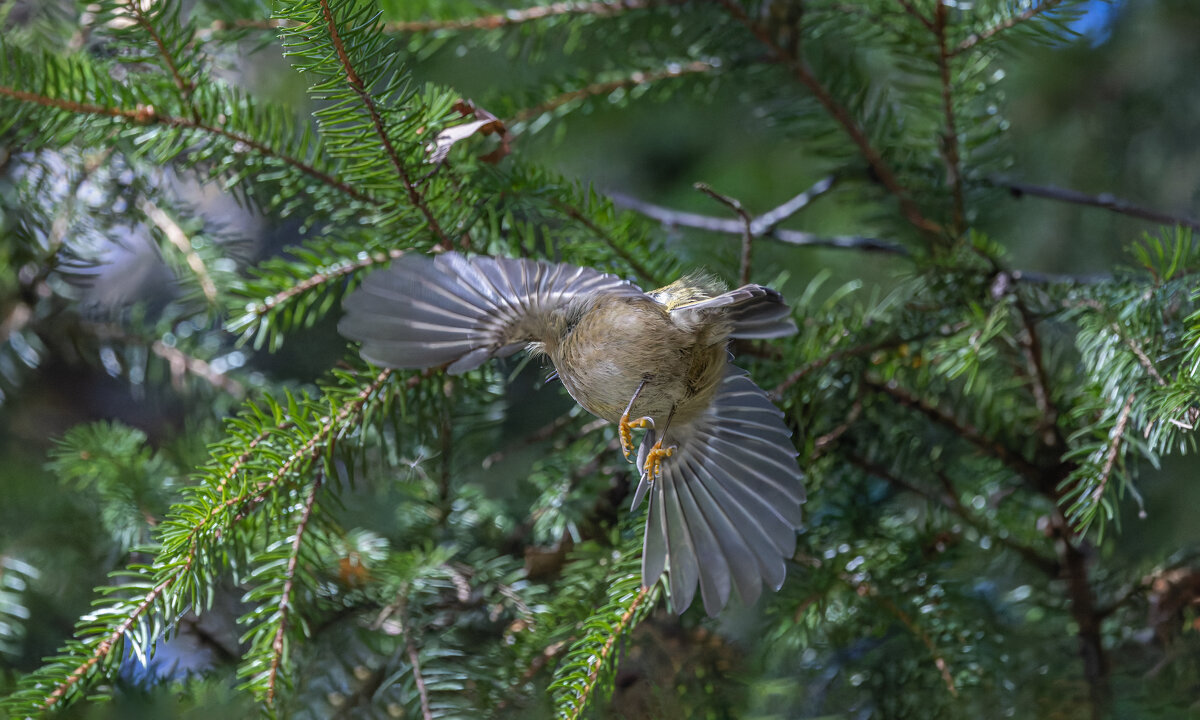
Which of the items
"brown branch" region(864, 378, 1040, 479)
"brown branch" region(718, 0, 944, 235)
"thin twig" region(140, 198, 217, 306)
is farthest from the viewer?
"thin twig" region(140, 198, 217, 306)

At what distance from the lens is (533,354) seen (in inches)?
32.6

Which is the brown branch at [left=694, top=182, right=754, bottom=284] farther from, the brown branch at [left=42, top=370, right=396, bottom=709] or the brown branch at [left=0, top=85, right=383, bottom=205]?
the brown branch at [left=42, top=370, right=396, bottom=709]

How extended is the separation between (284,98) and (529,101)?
103 centimetres

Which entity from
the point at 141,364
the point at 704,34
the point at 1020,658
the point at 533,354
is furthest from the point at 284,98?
the point at 1020,658

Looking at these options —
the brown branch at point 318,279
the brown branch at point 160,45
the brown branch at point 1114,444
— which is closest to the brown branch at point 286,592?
the brown branch at point 318,279

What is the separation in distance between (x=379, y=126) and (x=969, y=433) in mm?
601

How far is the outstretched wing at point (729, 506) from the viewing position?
72 centimetres

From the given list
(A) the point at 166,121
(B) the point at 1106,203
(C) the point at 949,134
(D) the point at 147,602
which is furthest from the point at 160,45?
(B) the point at 1106,203

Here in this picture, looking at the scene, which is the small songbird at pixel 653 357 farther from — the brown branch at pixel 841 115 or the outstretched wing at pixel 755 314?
the brown branch at pixel 841 115

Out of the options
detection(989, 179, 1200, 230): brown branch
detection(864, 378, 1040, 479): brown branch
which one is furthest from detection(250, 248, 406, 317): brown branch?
detection(989, 179, 1200, 230): brown branch

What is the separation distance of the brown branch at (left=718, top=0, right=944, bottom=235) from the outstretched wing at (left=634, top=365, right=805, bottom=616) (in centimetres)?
35

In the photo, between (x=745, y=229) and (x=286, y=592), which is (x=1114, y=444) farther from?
(x=286, y=592)

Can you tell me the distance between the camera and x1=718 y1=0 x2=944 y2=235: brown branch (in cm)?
95

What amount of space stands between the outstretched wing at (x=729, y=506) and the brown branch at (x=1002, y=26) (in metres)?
0.40
